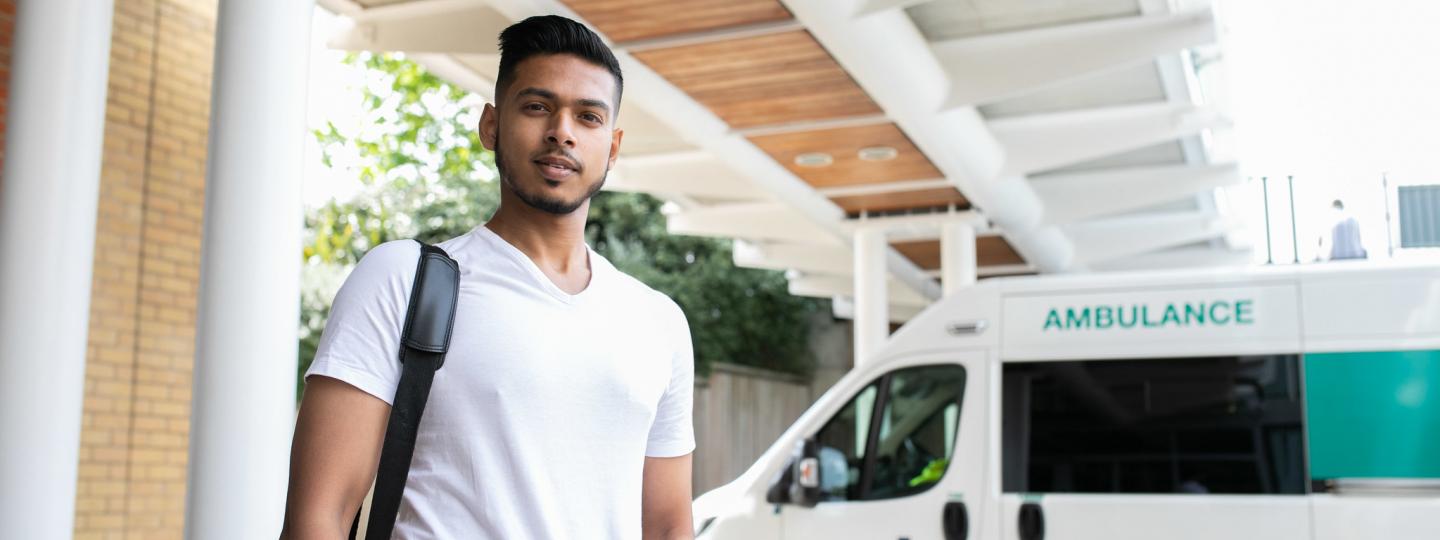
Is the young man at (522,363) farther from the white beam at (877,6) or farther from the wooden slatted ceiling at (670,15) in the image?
the white beam at (877,6)

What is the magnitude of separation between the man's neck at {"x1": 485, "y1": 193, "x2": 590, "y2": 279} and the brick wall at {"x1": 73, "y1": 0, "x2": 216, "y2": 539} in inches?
292

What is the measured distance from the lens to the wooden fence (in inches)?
941

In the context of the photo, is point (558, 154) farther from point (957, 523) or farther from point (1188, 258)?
point (1188, 258)

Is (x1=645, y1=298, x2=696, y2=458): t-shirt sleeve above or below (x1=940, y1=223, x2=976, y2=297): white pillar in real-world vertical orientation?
below

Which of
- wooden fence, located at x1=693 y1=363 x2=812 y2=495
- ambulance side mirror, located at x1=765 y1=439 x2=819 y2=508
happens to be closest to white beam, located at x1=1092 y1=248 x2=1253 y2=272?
wooden fence, located at x1=693 y1=363 x2=812 y2=495

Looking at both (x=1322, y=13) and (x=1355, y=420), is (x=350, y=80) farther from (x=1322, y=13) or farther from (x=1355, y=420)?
(x=1355, y=420)

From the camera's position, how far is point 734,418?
24875 mm

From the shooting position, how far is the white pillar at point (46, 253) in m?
7.31

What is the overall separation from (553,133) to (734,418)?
22910 millimetres

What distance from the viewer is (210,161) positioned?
705cm

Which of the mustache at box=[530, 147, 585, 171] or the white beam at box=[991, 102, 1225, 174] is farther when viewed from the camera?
the white beam at box=[991, 102, 1225, 174]

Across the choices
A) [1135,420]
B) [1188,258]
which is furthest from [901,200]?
[1135,420]

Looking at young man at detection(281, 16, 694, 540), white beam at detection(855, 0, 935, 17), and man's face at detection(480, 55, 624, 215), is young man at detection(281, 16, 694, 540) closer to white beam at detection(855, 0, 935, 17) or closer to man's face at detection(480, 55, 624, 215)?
man's face at detection(480, 55, 624, 215)

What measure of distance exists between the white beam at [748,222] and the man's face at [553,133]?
16096mm
